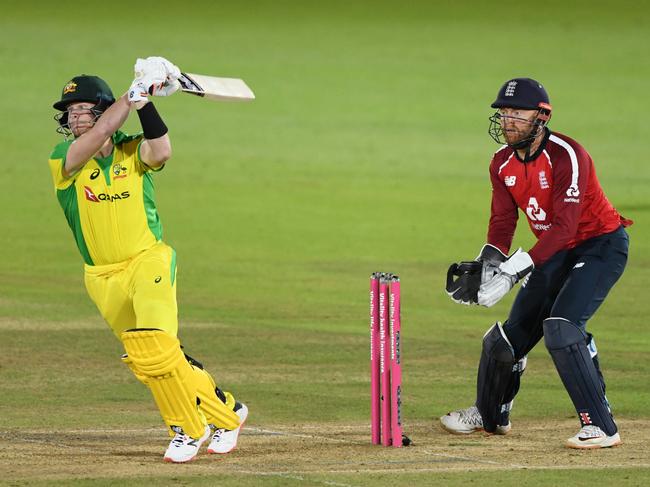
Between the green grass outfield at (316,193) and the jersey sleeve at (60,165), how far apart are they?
5.12 ft

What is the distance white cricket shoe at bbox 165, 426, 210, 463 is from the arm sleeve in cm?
207

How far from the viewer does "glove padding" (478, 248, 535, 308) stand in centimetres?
855

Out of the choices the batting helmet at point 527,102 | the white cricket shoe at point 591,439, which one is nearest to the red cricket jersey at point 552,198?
the batting helmet at point 527,102

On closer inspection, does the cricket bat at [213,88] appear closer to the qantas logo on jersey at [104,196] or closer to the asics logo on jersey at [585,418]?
the qantas logo on jersey at [104,196]

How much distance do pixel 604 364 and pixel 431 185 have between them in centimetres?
1176

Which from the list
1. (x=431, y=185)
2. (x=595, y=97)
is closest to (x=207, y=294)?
(x=431, y=185)

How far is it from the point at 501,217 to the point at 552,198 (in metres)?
0.42

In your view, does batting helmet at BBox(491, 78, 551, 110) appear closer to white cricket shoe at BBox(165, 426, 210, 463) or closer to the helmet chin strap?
the helmet chin strap

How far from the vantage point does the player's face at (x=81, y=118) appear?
838 cm

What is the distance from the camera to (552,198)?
8820 mm

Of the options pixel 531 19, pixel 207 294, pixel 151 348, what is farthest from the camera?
pixel 531 19

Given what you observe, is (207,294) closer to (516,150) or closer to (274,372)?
(274,372)

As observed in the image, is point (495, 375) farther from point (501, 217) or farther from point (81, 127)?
point (81, 127)

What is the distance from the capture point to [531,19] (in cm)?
3519
